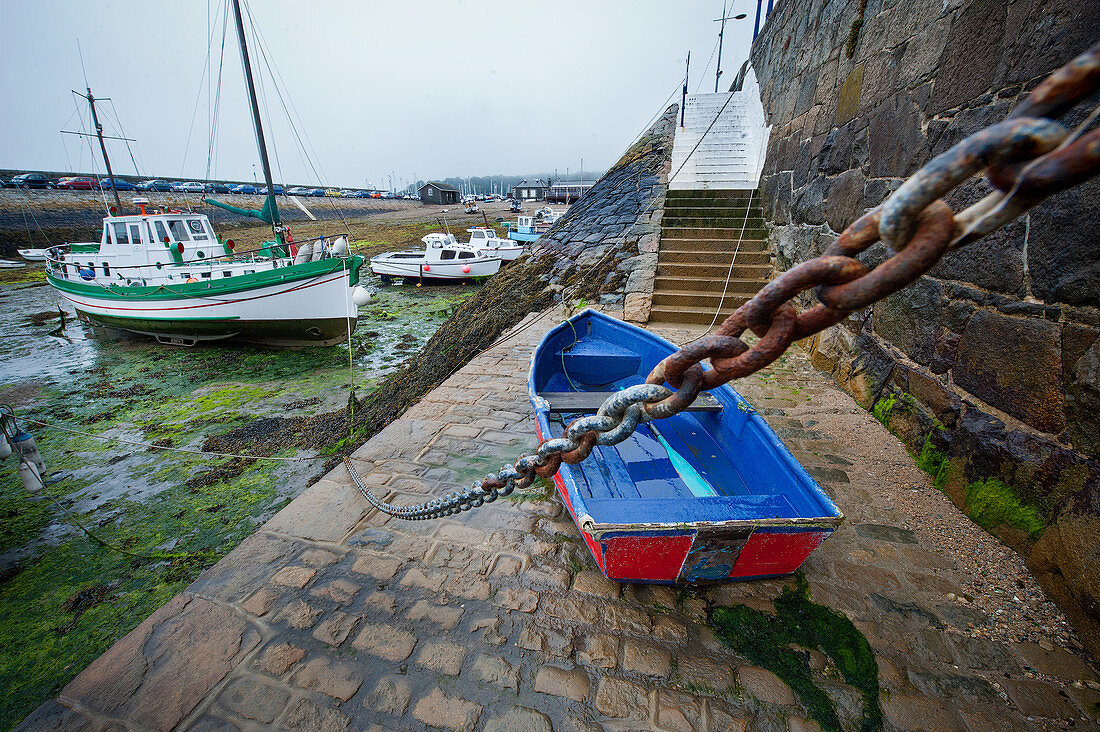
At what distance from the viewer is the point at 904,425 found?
3506mm

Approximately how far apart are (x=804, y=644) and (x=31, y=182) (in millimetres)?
49448

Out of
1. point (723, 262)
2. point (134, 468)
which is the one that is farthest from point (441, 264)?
point (134, 468)

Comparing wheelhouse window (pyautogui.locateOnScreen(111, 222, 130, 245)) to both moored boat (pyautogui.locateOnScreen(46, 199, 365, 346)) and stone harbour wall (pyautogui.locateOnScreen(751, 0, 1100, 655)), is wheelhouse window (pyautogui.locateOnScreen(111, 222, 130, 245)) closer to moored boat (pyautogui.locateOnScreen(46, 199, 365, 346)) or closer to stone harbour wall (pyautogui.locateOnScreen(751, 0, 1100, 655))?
moored boat (pyautogui.locateOnScreen(46, 199, 365, 346))

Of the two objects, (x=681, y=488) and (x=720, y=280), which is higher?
(x=720, y=280)

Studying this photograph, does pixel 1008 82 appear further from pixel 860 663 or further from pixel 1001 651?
pixel 860 663

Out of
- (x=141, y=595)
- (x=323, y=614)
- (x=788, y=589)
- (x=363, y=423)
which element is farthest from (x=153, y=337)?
(x=788, y=589)

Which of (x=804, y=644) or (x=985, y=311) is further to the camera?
(x=985, y=311)

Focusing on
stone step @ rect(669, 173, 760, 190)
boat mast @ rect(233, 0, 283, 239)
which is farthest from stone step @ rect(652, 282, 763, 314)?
boat mast @ rect(233, 0, 283, 239)

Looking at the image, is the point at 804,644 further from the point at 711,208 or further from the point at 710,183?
the point at 710,183

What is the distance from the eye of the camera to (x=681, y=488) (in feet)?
10.2

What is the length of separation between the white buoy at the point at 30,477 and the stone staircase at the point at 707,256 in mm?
6954

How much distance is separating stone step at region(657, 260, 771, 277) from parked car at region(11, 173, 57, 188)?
4440 centimetres

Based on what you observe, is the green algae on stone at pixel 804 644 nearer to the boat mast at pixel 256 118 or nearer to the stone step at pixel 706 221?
the stone step at pixel 706 221

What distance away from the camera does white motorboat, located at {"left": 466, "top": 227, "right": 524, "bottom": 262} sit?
18375 mm
